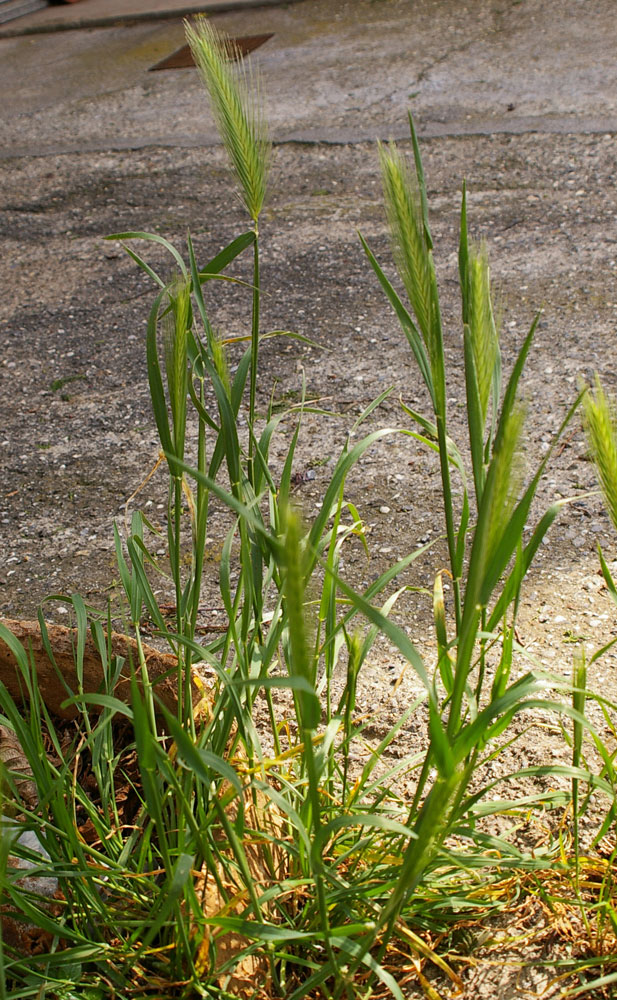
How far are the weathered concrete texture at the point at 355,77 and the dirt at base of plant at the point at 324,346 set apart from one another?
268 mm

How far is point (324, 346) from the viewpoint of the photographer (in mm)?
2650

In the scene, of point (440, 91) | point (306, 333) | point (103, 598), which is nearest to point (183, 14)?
point (440, 91)

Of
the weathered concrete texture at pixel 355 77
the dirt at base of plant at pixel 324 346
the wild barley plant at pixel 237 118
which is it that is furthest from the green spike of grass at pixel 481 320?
the weathered concrete texture at pixel 355 77

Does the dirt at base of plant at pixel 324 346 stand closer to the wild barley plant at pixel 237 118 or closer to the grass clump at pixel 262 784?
the grass clump at pixel 262 784

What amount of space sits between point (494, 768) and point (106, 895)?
0.54 metres

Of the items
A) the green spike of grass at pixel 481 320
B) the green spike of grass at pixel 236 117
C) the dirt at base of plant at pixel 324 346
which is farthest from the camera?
the dirt at base of plant at pixel 324 346

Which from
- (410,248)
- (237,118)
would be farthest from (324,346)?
(410,248)

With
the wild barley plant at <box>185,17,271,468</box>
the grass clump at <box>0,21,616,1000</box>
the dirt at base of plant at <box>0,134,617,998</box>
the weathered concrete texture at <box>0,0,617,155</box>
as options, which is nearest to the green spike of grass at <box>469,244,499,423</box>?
the grass clump at <box>0,21,616,1000</box>

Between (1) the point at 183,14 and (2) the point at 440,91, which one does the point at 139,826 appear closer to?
(2) the point at 440,91

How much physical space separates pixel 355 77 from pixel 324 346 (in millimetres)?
2586

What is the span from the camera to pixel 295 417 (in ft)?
7.54

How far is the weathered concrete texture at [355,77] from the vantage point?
3920 millimetres

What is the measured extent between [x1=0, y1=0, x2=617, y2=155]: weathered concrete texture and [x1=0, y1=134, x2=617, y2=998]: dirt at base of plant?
268 millimetres

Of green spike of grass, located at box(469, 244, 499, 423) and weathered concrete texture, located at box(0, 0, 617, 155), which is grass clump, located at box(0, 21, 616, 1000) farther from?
weathered concrete texture, located at box(0, 0, 617, 155)
